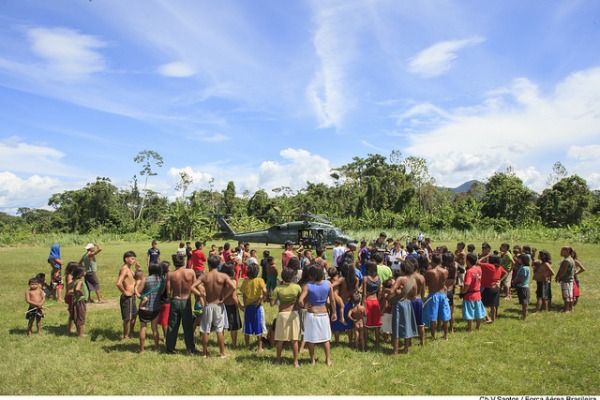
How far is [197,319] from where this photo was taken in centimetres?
693

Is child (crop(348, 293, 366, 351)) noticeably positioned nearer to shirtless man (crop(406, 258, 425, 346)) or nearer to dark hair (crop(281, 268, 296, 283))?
shirtless man (crop(406, 258, 425, 346))

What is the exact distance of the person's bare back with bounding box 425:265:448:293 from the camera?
6.93 meters

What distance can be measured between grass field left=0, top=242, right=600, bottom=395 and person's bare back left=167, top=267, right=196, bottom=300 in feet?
3.32

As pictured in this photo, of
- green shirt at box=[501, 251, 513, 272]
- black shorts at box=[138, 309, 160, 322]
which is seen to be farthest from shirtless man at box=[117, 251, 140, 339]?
green shirt at box=[501, 251, 513, 272]

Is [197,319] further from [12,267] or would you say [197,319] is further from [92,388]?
[12,267]

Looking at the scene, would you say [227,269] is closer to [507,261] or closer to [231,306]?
[231,306]

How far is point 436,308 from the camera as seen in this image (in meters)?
7.02

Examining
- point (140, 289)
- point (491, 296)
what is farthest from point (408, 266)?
point (140, 289)

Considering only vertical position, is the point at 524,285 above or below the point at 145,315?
above

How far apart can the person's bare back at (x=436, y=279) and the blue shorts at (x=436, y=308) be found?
9 cm

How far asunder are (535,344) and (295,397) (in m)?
4.61

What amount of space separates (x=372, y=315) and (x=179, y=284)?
3.32 m

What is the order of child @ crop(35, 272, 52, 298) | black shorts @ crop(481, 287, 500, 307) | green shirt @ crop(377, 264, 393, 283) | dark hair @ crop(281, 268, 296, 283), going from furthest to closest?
black shorts @ crop(481, 287, 500, 307), child @ crop(35, 272, 52, 298), green shirt @ crop(377, 264, 393, 283), dark hair @ crop(281, 268, 296, 283)

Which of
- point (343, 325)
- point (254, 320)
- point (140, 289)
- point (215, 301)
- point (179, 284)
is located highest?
point (179, 284)
